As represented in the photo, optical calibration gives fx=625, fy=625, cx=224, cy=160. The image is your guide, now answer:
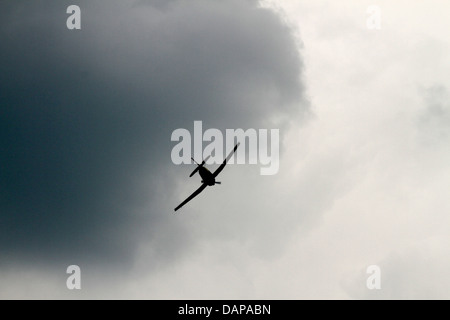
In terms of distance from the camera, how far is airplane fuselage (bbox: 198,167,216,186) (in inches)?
5032

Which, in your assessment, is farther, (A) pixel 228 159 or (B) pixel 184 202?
(B) pixel 184 202

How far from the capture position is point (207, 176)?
129m

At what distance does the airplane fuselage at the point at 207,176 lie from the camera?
419ft
